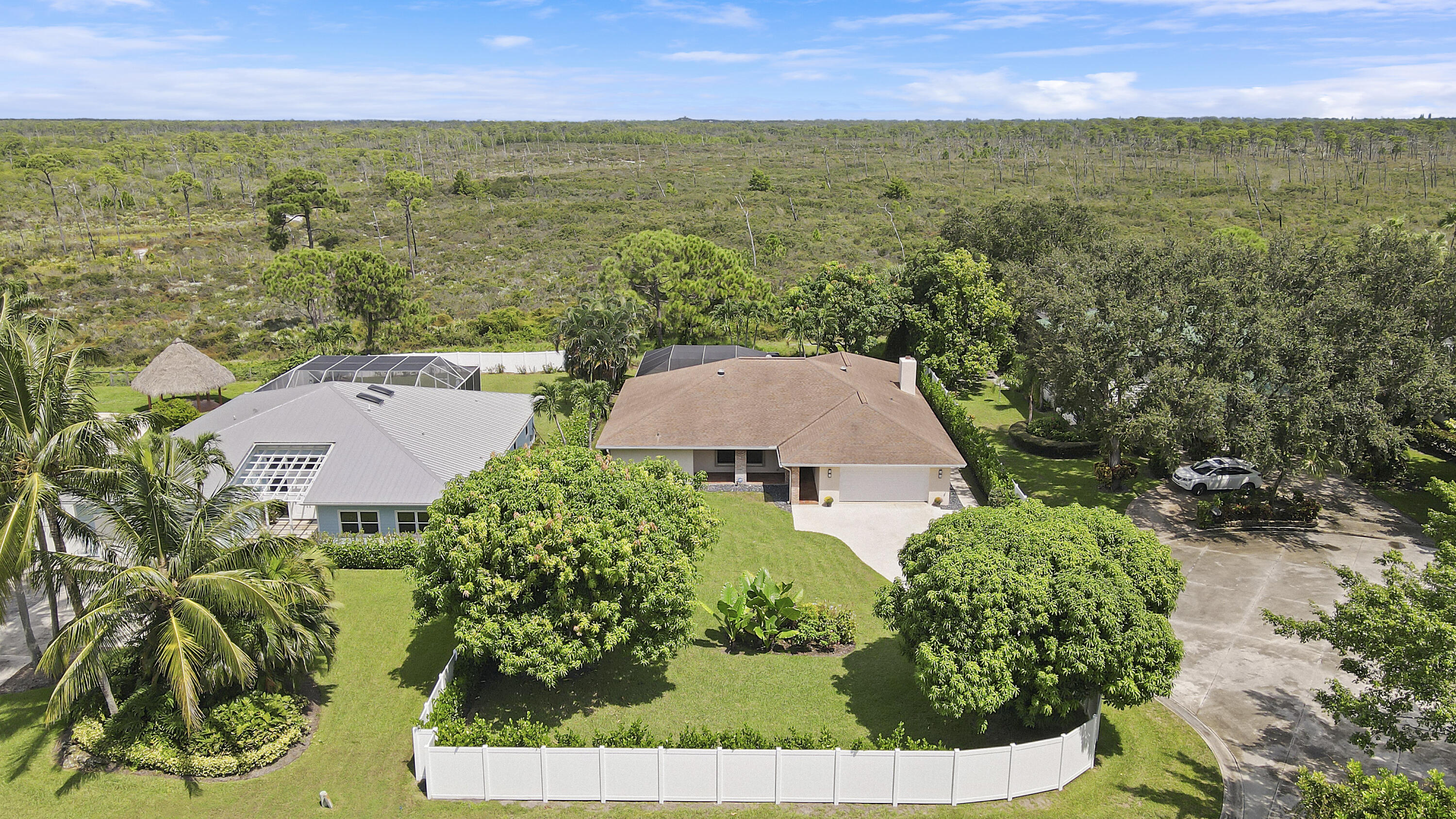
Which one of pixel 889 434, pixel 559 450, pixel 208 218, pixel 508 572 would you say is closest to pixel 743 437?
pixel 889 434

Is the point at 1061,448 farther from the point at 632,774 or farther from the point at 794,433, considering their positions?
the point at 632,774

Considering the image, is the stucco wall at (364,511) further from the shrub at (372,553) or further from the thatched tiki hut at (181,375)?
the thatched tiki hut at (181,375)

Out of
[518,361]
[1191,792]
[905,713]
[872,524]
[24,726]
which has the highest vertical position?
[518,361]

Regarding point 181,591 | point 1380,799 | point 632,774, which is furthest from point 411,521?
point 1380,799

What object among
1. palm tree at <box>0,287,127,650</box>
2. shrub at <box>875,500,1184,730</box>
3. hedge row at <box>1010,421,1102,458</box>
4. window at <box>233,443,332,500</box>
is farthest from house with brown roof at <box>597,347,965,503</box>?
palm tree at <box>0,287,127,650</box>

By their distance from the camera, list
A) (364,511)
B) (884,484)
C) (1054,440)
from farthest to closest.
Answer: (1054,440) < (884,484) < (364,511)

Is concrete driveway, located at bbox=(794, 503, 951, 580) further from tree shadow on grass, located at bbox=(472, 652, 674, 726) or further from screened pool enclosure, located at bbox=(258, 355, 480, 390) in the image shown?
screened pool enclosure, located at bbox=(258, 355, 480, 390)

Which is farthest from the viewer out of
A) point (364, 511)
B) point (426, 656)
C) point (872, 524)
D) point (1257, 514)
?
point (872, 524)
